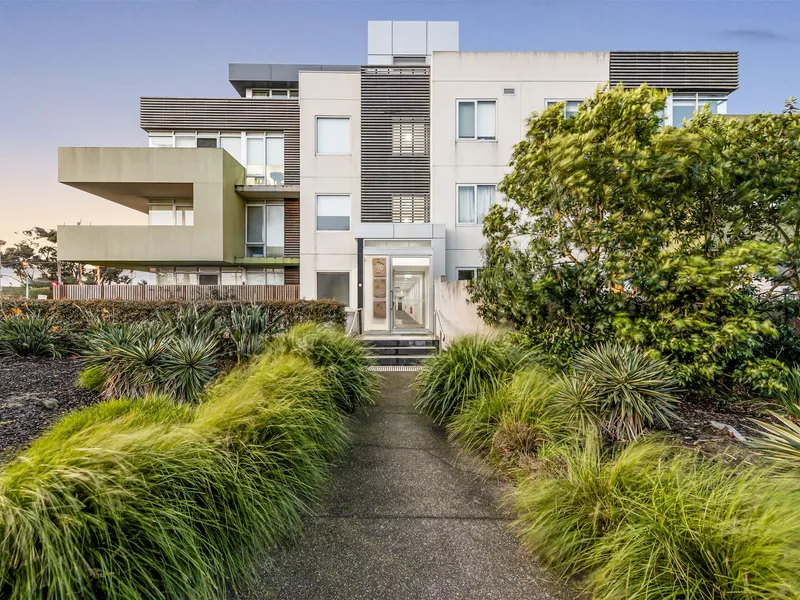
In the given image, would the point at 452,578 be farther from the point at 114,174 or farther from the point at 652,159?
the point at 114,174

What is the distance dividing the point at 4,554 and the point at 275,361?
349 centimetres

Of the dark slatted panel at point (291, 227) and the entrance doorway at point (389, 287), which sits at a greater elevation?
the dark slatted panel at point (291, 227)

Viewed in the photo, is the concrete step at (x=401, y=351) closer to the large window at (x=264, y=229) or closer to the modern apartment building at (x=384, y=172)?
the modern apartment building at (x=384, y=172)

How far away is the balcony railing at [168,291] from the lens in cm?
1375

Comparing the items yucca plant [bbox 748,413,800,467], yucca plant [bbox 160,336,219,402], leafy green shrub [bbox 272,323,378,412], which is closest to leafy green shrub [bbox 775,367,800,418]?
yucca plant [bbox 748,413,800,467]

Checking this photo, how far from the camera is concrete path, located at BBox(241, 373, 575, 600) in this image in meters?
2.31

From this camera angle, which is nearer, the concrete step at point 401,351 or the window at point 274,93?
the concrete step at point 401,351

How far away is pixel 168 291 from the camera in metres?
14.0

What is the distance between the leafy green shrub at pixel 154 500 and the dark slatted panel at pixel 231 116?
14.7 metres

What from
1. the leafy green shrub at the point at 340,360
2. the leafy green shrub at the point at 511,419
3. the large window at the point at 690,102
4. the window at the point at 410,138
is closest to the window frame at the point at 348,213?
the window at the point at 410,138

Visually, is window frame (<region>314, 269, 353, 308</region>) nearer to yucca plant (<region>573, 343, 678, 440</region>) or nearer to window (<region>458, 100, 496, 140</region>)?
window (<region>458, 100, 496, 140</region>)

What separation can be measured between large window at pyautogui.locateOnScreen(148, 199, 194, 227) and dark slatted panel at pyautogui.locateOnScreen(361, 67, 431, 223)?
8974mm

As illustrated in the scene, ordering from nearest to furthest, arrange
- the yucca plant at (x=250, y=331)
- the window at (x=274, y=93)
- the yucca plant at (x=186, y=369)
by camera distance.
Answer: the yucca plant at (x=186, y=369)
the yucca plant at (x=250, y=331)
the window at (x=274, y=93)

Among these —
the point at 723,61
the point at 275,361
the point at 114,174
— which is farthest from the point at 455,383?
the point at 723,61
